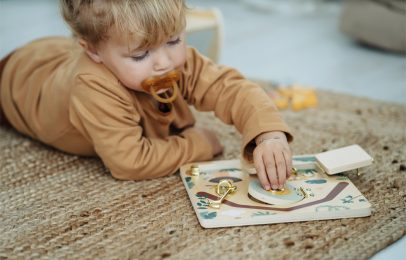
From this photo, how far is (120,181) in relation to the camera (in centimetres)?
93

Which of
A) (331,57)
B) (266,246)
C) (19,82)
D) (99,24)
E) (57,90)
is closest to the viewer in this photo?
(266,246)

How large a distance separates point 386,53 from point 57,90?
1044 mm

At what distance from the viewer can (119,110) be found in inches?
35.4

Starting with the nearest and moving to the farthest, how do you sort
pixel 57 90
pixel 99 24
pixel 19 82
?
1. pixel 99 24
2. pixel 57 90
3. pixel 19 82

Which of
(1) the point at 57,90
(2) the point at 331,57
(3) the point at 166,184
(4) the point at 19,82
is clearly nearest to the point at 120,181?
(3) the point at 166,184

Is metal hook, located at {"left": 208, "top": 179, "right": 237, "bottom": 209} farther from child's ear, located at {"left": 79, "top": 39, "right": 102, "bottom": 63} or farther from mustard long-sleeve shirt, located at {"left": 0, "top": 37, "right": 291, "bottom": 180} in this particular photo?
child's ear, located at {"left": 79, "top": 39, "right": 102, "bottom": 63}

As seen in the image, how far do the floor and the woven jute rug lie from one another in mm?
415

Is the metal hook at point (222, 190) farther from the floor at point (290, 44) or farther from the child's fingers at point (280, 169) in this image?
the floor at point (290, 44)

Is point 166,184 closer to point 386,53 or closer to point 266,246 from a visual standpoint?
point 266,246

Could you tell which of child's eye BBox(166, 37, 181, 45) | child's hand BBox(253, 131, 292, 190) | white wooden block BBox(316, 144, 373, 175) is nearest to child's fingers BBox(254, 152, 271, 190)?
child's hand BBox(253, 131, 292, 190)

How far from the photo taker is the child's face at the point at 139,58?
2.87 ft

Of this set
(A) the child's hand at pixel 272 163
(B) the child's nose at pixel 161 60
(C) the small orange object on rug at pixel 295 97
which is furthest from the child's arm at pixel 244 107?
(C) the small orange object on rug at pixel 295 97

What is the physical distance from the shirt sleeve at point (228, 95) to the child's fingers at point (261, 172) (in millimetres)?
58

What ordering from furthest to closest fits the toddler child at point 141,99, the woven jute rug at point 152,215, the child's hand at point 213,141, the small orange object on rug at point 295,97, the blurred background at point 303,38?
the blurred background at point 303,38
the small orange object on rug at point 295,97
the child's hand at point 213,141
the toddler child at point 141,99
the woven jute rug at point 152,215
